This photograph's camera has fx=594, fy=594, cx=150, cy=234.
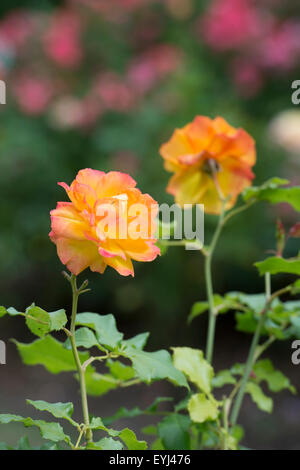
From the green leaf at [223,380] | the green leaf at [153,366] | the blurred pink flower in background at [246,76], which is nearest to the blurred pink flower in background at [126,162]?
the blurred pink flower in background at [246,76]

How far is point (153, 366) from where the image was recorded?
529mm

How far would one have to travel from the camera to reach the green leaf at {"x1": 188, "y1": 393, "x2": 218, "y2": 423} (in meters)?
0.57

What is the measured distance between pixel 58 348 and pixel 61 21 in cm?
212

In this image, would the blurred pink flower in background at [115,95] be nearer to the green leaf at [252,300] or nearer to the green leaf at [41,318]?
the green leaf at [252,300]

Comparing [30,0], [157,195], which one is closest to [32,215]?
[157,195]

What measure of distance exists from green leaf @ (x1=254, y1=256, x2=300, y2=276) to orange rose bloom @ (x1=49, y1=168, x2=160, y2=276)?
161mm

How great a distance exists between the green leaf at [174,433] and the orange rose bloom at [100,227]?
207 millimetres

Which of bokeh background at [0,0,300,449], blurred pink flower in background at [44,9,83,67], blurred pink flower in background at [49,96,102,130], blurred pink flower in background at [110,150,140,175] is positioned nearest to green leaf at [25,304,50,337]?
bokeh background at [0,0,300,449]

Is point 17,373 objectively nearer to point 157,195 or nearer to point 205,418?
point 157,195

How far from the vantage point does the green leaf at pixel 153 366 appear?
51 centimetres

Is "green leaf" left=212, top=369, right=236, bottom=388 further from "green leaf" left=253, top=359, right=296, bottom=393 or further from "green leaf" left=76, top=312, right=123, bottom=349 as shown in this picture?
"green leaf" left=76, top=312, right=123, bottom=349

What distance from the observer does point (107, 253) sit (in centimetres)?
46

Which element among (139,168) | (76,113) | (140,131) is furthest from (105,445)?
(76,113)

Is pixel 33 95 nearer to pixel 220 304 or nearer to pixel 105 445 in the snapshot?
pixel 220 304
